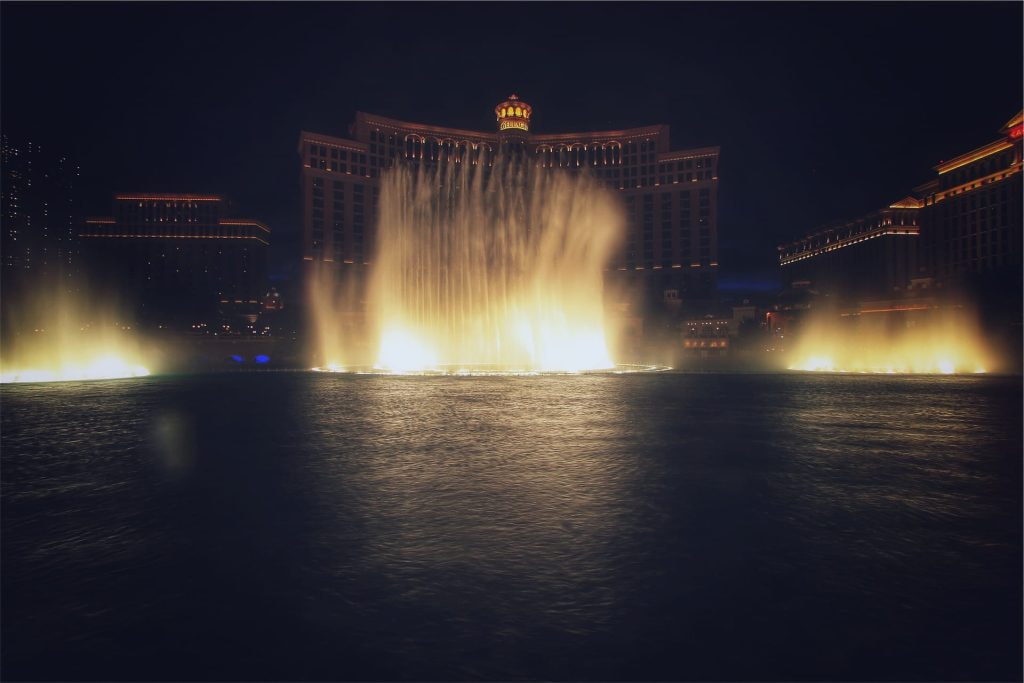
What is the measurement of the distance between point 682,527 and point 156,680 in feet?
13.9

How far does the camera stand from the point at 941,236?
310 feet

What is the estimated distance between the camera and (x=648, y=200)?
12194 cm

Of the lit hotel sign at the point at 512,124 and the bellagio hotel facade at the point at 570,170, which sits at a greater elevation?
the lit hotel sign at the point at 512,124

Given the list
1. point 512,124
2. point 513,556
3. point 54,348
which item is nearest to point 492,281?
point 54,348

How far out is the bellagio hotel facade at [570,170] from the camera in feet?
361

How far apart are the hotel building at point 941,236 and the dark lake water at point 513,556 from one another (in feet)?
191

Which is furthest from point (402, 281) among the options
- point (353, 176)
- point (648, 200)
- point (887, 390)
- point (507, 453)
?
point (648, 200)

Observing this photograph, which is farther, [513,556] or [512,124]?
[512,124]

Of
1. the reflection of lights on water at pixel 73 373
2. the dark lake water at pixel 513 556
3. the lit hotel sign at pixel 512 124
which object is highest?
the lit hotel sign at pixel 512 124

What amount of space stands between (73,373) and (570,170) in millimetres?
108414

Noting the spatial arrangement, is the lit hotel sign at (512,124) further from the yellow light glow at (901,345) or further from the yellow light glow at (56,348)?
the yellow light glow at (56,348)

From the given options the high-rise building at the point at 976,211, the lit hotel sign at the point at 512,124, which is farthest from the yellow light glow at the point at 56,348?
the high-rise building at the point at 976,211

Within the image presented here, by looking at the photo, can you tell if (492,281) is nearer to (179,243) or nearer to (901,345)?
(901,345)

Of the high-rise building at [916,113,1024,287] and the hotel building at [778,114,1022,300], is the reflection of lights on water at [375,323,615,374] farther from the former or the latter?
the high-rise building at [916,113,1024,287]
